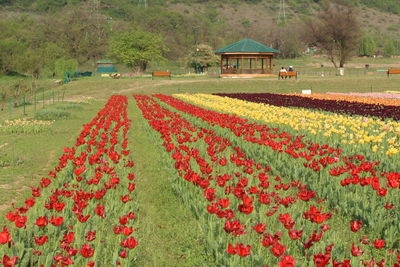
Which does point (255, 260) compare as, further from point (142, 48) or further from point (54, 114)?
point (142, 48)

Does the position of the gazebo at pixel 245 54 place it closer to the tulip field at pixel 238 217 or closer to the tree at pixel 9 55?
the tree at pixel 9 55

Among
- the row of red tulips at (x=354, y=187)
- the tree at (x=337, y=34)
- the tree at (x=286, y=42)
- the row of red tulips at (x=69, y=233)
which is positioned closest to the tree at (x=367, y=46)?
the tree at (x=286, y=42)

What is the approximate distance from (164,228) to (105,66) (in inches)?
4027

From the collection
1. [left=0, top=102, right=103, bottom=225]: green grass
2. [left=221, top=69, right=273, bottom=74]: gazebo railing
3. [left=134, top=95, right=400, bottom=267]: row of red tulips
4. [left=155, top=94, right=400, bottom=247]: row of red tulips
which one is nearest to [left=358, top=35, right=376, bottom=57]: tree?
[left=221, top=69, right=273, bottom=74]: gazebo railing

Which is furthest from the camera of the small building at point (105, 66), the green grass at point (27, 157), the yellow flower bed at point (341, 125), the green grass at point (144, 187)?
the small building at point (105, 66)

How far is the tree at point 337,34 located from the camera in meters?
73.8

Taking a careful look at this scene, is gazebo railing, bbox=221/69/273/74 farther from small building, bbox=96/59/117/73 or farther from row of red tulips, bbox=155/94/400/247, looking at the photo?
small building, bbox=96/59/117/73

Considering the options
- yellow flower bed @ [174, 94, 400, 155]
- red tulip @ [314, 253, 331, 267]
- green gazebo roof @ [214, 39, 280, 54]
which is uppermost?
green gazebo roof @ [214, 39, 280, 54]

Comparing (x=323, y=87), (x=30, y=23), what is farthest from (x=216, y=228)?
(x=30, y=23)

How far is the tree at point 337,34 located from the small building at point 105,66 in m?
45.2

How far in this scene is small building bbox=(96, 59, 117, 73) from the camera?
9981 cm

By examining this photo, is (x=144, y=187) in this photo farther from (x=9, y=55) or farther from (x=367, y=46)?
(x=367, y=46)

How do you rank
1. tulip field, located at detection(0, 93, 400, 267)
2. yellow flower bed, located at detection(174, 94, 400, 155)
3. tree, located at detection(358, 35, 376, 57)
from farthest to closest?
tree, located at detection(358, 35, 376, 57), yellow flower bed, located at detection(174, 94, 400, 155), tulip field, located at detection(0, 93, 400, 267)

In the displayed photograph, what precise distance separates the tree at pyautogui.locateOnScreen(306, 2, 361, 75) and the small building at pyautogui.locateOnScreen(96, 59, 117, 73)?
45249mm
